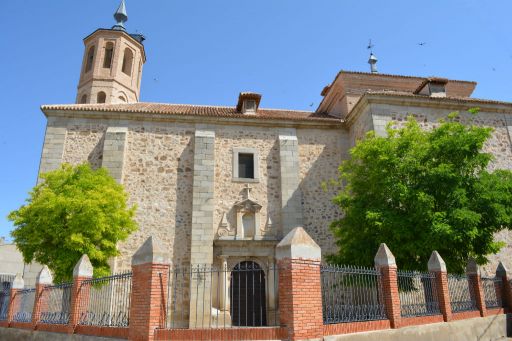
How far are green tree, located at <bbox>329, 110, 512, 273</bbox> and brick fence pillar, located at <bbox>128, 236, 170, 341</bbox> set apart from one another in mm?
5822

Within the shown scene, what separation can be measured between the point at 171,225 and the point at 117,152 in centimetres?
337

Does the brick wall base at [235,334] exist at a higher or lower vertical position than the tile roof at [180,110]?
lower

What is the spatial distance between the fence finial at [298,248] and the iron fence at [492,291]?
7.22 metres

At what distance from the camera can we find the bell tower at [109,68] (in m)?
19.8

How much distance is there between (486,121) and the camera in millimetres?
15328

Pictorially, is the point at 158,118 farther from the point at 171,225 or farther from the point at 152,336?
the point at 152,336

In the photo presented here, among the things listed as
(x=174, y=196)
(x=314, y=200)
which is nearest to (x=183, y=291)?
(x=174, y=196)

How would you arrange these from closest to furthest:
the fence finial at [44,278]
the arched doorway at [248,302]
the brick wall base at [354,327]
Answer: the brick wall base at [354,327] → the fence finial at [44,278] → the arched doorway at [248,302]

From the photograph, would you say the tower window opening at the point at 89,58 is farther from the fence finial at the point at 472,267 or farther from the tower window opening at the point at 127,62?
the fence finial at the point at 472,267

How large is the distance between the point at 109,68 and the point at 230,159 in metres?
10.2

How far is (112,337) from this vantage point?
21.1 ft

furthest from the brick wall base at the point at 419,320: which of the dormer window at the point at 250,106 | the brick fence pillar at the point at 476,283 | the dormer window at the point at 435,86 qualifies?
the dormer window at the point at 250,106

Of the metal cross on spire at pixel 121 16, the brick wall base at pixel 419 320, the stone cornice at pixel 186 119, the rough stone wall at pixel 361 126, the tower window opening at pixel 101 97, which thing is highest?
the metal cross on spire at pixel 121 16

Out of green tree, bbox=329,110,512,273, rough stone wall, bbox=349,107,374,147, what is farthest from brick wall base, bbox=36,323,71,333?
rough stone wall, bbox=349,107,374,147
